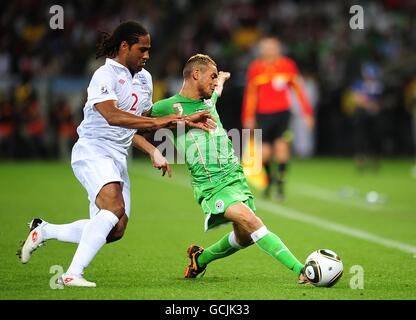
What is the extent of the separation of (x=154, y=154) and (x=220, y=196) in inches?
24.7

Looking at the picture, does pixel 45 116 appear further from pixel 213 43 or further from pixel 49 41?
pixel 213 43

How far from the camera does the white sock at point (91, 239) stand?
24.0 ft

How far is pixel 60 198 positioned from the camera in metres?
15.3

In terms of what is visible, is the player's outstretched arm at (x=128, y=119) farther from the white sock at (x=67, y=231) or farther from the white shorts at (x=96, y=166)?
the white sock at (x=67, y=231)

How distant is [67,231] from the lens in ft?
26.4

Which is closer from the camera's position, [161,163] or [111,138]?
[161,163]

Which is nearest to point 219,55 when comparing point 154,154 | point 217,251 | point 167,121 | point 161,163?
point 217,251

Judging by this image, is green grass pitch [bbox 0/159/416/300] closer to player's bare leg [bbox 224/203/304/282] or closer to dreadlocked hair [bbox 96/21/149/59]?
player's bare leg [bbox 224/203/304/282]

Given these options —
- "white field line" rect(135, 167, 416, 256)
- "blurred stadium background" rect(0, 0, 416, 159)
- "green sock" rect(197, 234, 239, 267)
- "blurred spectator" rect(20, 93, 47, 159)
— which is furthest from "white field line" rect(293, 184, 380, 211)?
"blurred spectator" rect(20, 93, 47, 159)

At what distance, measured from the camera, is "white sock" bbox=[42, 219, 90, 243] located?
801 centimetres

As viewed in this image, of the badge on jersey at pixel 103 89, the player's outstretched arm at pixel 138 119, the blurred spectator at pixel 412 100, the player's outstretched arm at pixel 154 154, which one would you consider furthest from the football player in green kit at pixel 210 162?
the blurred spectator at pixel 412 100

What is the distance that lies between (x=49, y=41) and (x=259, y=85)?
1159 cm

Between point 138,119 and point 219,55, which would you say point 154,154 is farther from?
point 219,55
